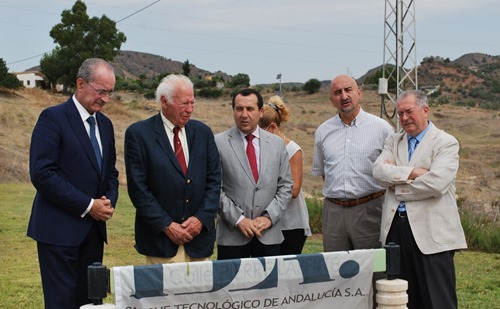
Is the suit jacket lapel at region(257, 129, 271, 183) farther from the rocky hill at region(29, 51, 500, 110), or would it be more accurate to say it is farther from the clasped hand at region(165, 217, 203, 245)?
the rocky hill at region(29, 51, 500, 110)

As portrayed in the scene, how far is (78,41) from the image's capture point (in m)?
57.1

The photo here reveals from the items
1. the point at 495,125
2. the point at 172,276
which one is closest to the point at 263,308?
the point at 172,276

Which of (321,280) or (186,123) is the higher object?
(186,123)

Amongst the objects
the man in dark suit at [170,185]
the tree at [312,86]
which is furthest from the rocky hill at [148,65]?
the man in dark suit at [170,185]

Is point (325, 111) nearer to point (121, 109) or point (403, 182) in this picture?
point (121, 109)

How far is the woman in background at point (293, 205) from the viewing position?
557cm

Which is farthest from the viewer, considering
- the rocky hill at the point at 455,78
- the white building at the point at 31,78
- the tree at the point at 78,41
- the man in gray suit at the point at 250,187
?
the white building at the point at 31,78

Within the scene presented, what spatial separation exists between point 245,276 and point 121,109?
37.6 meters

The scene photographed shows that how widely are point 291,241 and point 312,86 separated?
2349 inches

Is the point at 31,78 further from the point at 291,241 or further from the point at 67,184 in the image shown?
the point at 67,184

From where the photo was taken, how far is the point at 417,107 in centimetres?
504

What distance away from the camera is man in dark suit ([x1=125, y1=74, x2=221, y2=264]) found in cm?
479

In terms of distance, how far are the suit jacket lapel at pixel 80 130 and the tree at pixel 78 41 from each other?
2084 inches

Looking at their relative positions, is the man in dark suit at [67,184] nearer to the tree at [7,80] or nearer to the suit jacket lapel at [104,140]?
the suit jacket lapel at [104,140]
